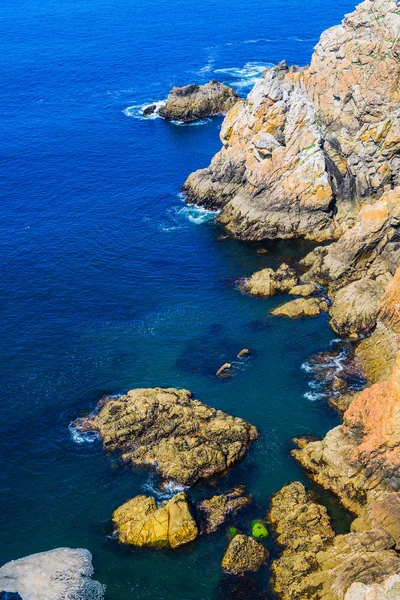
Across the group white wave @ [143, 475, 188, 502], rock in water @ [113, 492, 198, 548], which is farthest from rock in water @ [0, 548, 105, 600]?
white wave @ [143, 475, 188, 502]

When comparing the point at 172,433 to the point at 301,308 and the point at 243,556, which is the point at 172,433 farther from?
the point at 301,308

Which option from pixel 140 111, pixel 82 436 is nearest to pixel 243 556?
pixel 82 436

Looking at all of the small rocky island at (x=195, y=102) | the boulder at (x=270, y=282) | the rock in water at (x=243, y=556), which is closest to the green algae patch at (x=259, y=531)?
the rock in water at (x=243, y=556)

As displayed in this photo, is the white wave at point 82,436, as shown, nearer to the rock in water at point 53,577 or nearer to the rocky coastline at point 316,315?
the rocky coastline at point 316,315

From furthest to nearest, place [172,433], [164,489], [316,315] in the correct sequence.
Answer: [316,315] → [172,433] → [164,489]

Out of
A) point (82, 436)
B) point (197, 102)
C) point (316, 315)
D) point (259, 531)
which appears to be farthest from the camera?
point (197, 102)

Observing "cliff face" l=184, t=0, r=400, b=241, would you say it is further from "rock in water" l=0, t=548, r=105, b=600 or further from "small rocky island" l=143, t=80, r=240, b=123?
"rock in water" l=0, t=548, r=105, b=600
